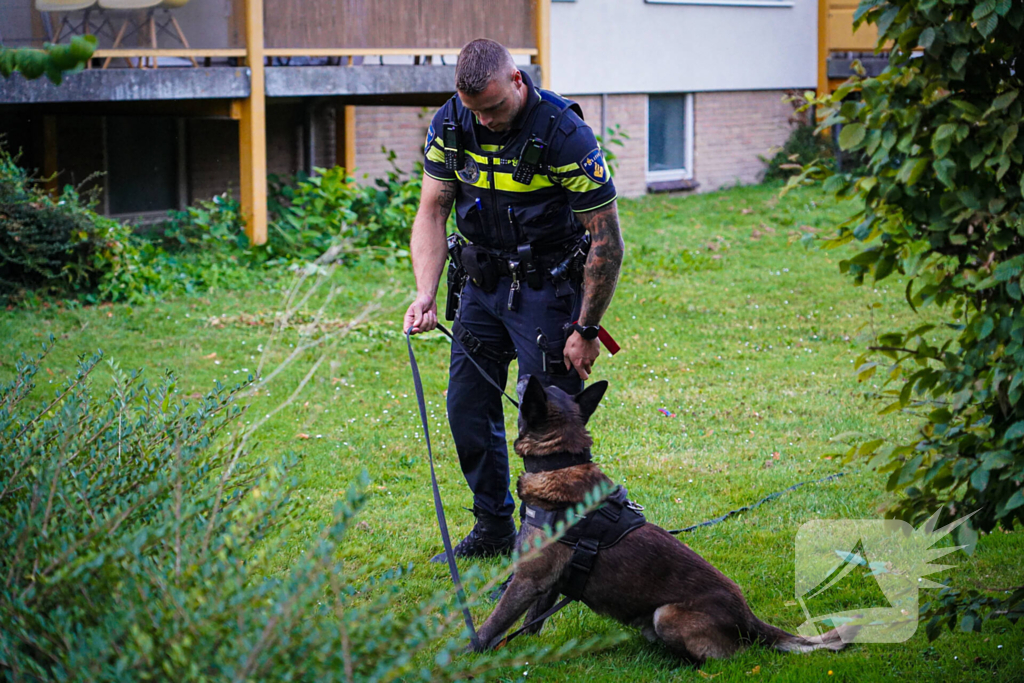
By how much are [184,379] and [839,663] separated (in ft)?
17.4

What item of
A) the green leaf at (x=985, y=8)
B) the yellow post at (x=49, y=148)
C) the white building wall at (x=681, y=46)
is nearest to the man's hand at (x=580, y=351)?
the green leaf at (x=985, y=8)

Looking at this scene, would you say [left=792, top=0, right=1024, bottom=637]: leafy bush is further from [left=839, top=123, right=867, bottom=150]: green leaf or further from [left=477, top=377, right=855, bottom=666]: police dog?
[left=477, top=377, right=855, bottom=666]: police dog

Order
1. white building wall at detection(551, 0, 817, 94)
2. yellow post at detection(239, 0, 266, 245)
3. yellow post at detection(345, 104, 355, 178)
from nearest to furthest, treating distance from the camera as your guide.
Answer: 1. yellow post at detection(239, 0, 266, 245)
2. yellow post at detection(345, 104, 355, 178)
3. white building wall at detection(551, 0, 817, 94)

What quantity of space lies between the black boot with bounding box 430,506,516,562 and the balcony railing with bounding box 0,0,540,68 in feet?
22.9

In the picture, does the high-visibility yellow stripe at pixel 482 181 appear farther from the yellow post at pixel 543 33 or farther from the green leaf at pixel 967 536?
the yellow post at pixel 543 33

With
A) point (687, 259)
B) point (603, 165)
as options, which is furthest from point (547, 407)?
point (687, 259)

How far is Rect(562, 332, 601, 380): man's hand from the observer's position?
397 centimetres

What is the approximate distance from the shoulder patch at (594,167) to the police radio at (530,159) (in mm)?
179

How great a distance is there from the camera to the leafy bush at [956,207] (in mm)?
2682

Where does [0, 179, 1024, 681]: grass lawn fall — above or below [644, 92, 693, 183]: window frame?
below

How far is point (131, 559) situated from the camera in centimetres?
197

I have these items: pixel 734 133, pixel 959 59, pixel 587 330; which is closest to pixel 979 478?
pixel 959 59

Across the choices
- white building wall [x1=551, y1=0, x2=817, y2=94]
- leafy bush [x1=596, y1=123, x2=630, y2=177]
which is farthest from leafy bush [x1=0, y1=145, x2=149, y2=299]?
white building wall [x1=551, y1=0, x2=817, y2=94]

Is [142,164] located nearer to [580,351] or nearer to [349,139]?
[349,139]
